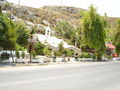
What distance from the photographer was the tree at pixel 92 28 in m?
51.1

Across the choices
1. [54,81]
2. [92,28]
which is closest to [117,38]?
[92,28]

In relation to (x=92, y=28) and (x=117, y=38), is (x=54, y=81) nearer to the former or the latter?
(x=92, y=28)

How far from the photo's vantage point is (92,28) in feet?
167

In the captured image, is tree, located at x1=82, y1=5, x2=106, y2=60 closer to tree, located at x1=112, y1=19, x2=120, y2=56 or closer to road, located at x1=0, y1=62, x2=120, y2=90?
tree, located at x1=112, y1=19, x2=120, y2=56

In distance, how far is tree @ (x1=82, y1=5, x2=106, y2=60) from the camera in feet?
168

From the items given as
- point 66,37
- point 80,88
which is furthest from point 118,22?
point 80,88

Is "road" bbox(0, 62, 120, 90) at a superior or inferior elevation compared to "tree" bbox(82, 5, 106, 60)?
inferior

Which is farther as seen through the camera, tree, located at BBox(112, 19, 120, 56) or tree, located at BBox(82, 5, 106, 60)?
tree, located at BBox(112, 19, 120, 56)

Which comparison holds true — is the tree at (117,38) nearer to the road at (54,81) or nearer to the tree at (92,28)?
the tree at (92,28)

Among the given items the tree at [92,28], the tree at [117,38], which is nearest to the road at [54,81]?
the tree at [92,28]

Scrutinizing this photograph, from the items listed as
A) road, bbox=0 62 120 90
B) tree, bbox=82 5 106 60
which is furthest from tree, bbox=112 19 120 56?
road, bbox=0 62 120 90

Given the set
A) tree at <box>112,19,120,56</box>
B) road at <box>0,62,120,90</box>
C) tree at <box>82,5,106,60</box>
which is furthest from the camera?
tree at <box>112,19,120,56</box>

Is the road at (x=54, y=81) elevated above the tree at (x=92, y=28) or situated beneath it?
situated beneath

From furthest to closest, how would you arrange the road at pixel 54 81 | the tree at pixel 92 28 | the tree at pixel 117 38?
the tree at pixel 117 38 → the tree at pixel 92 28 → the road at pixel 54 81
